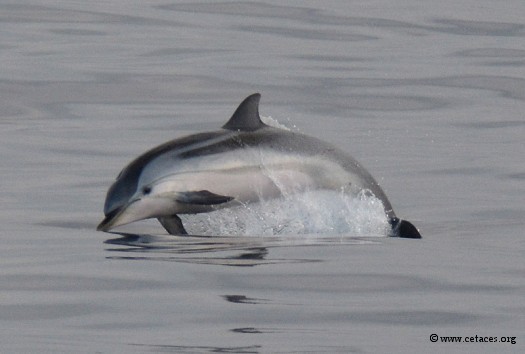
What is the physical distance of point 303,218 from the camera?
38.1 feet

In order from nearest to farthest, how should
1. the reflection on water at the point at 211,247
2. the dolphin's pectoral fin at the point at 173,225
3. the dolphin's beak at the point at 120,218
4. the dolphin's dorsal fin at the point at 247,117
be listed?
the reflection on water at the point at 211,247
the dolphin's beak at the point at 120,218
the dolphin's pectoral fin at the point at 173,225
the dolphin's dorsal fin at the point at 247,117

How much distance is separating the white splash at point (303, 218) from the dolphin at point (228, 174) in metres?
0.06

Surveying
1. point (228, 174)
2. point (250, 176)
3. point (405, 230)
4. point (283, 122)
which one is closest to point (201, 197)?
point (228, 174)

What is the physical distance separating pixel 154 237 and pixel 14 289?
1.94 meters

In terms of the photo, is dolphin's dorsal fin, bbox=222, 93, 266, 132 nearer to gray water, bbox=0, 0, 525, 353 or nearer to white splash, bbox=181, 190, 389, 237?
white splash, bbox=181, 190, 389, 237

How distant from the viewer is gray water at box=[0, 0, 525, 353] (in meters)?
8.76

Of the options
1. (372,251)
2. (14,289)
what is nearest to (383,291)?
(372,251)

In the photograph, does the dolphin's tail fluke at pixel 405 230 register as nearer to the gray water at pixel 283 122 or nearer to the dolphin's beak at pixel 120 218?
the gray water at pixel 283 122

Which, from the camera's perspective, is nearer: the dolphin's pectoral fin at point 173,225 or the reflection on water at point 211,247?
the reflection on water at point 211,247

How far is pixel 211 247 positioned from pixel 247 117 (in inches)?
48.3

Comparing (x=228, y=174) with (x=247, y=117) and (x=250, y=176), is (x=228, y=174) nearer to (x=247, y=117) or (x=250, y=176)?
(x=250, y=176)

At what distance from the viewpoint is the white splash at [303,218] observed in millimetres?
11477

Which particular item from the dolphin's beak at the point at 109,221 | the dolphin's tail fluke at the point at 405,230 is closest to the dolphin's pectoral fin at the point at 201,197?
the dolphin's beak at the point at 109,221

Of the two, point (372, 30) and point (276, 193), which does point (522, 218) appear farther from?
point (372, 30)
